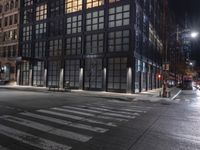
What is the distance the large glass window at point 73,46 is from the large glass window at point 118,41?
6.44m

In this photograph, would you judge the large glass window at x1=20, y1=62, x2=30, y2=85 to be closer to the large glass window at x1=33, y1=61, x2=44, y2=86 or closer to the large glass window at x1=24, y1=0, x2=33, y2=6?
the large glass window at x1=33, y1=61, x2=44, y2=86

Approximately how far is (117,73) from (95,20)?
10.3m

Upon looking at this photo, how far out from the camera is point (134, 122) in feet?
33.9

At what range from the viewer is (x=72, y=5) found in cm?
4034

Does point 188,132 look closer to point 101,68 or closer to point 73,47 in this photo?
point 101,68

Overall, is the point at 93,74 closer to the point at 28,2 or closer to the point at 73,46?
the point at 73,46

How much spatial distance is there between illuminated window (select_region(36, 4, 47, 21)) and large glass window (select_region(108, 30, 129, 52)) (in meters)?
17.4

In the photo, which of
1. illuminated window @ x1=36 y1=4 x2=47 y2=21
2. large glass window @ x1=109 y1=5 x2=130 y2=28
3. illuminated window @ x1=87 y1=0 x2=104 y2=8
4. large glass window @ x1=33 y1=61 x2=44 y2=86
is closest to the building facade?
illuminated window @ x1=36 y1=4 x2=47 y2=21

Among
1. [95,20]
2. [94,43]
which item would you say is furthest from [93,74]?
[95,20]

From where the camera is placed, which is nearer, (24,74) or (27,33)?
(24,74)

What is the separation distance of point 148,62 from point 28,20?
90.4ft

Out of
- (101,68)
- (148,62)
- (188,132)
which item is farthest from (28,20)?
(188,132)

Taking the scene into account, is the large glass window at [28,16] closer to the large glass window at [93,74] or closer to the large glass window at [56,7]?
the large glass window at [56,7]

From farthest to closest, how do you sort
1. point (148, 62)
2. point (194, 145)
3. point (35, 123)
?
point (148, 62) < point (35, 123) < point (194, 145)
